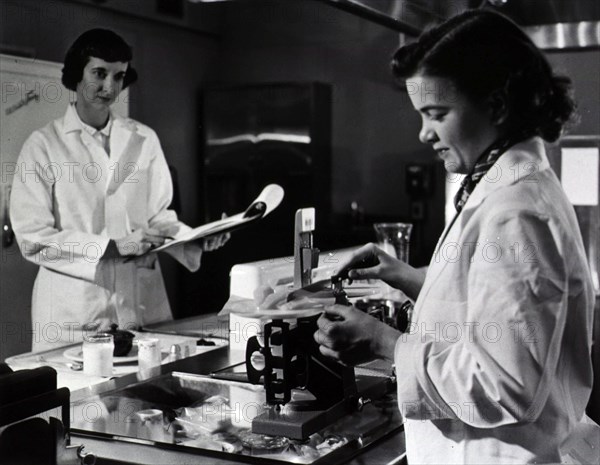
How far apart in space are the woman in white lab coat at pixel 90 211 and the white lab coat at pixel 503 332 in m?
1.56

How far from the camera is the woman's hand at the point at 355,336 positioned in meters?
1.56

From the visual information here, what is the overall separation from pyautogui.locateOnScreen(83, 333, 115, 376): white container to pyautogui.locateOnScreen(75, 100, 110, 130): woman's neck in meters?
0.87

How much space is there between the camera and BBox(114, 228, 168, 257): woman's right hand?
301 centimetres

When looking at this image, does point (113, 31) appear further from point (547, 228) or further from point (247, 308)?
point (547, 228)

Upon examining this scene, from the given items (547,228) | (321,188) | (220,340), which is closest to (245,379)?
(220,340)

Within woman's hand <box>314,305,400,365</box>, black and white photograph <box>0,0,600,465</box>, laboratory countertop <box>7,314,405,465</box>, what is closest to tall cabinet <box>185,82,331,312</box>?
black and white photograph <box>0,0,600,465</box>

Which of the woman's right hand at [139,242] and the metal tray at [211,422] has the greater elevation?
the woman's right hand at [139,242]

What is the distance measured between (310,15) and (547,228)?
4.46m

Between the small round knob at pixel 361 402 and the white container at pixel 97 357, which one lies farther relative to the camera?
the white container at pixel 97 357

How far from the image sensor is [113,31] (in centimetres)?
310

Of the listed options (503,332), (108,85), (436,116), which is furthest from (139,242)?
(503,332)

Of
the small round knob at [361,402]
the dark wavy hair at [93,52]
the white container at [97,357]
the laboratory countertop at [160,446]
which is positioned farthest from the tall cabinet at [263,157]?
the small round knob at [361,402]

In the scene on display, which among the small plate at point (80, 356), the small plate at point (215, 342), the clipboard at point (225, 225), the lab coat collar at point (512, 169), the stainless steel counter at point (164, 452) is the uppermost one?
the lab coat collar at point (512, 169)

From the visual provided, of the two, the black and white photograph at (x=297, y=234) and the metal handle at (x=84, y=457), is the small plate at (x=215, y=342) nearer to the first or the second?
the black and white photograph at (x=297, y=234)
